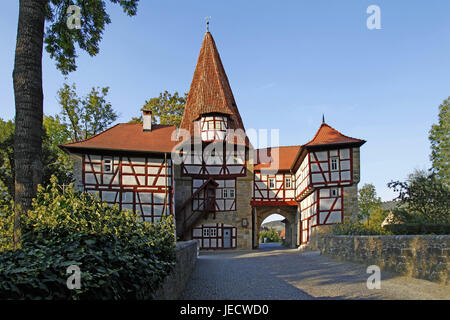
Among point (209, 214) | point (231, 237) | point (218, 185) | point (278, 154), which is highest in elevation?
point (278, 154)

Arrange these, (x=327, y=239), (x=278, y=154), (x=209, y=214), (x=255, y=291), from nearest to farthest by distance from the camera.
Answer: (x=255, y=291), (x=327, y=239), (x=209, y=214), (x=278, y=154)

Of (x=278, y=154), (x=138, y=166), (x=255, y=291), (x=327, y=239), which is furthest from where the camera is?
(x=278, y=154)

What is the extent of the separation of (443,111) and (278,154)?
15.1 m

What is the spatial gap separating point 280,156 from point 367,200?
20437mm

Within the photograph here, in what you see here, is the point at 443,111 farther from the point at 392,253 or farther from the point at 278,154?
the point at 392,253

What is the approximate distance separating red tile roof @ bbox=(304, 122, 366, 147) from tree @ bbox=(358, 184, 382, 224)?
2387 cm

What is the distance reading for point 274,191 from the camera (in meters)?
26.2

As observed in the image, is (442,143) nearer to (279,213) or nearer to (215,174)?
(279,213)

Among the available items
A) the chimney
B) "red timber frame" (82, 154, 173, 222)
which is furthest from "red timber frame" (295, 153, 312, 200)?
the chimney

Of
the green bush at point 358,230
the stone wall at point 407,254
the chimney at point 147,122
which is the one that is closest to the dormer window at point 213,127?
the chimney at point 147,122

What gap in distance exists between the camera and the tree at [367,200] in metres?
42.9
